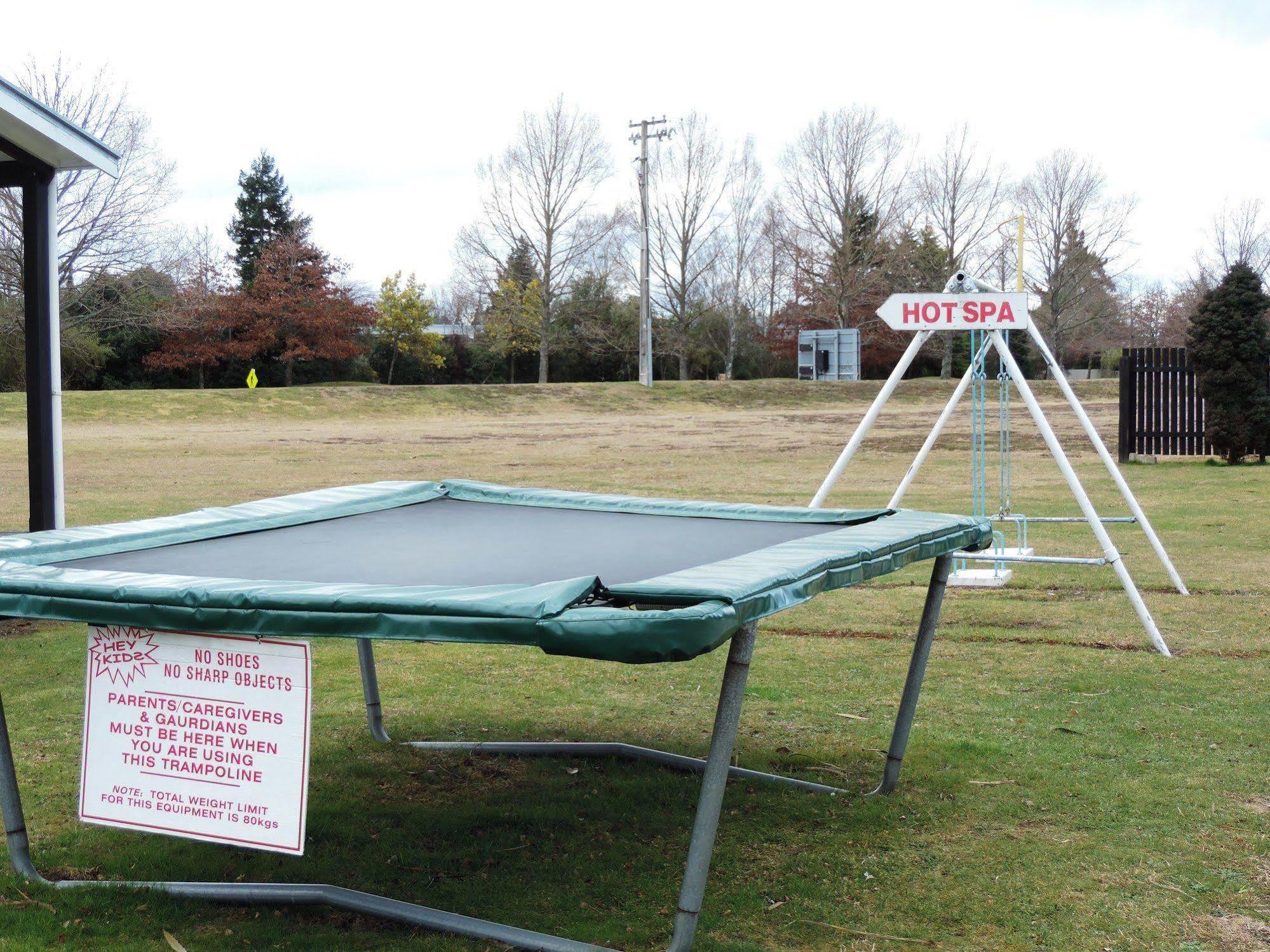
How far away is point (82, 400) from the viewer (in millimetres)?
32688

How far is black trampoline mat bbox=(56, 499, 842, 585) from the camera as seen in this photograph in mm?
3451

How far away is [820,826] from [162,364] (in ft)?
141

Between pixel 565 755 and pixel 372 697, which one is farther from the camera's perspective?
pixel 372 697

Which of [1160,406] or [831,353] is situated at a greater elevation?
[831,353]

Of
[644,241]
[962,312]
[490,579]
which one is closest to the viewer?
[490,579]

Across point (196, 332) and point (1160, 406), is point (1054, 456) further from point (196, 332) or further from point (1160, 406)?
point (196, 332)

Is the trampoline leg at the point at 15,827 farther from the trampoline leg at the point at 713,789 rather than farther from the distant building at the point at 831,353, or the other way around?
the distant building at the point at 831,353

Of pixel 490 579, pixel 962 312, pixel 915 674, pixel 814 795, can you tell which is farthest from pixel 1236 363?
pixel 490 579

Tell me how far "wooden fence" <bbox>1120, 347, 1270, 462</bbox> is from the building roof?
1701 cm

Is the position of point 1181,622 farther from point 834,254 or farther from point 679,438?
point 834,254

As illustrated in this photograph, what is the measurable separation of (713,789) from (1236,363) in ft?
60.4

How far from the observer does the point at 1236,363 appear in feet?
61.1

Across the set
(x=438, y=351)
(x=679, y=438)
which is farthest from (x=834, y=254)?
(x=679, y=438)

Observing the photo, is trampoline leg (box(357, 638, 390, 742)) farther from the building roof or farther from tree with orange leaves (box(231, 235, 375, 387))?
tree with orange leaves (box(231, 235, 375, 387))
